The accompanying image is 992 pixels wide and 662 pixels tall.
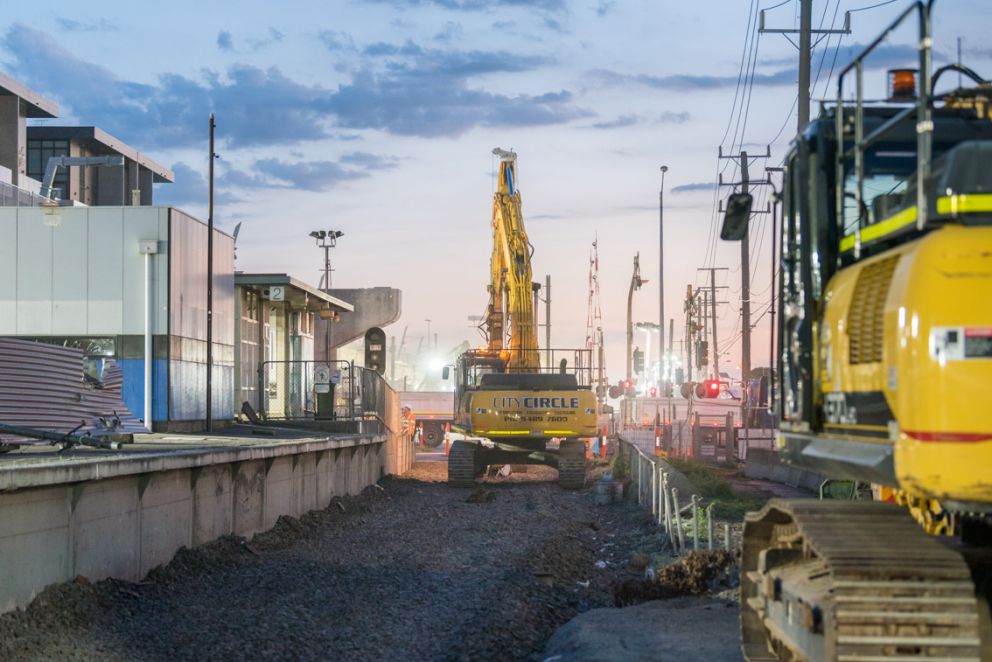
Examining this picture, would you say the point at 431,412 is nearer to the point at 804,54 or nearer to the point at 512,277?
the point at 512,277

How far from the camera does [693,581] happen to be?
522 inches

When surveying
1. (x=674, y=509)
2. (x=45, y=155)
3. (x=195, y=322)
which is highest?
(x=45, y=155)

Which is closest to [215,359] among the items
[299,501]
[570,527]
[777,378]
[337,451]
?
[337,451]

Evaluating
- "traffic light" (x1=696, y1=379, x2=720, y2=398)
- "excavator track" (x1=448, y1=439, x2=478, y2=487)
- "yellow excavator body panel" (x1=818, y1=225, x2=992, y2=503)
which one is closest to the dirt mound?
"yellow excavator body panel" (x1=818, y1=225, x2=992, y2=503)

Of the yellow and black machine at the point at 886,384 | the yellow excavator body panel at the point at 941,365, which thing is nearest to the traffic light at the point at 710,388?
the yellow and black machine at the point at 886,384

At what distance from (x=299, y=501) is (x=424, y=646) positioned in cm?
1148

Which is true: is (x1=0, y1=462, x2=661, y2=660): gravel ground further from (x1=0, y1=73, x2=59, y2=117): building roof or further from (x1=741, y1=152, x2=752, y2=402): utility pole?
(x1=0, y1=73, x2=59, y2=117): building roof

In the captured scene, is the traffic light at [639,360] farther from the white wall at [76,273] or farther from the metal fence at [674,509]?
the white wall at [76,273]

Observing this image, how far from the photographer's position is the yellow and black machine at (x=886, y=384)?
5.26 m

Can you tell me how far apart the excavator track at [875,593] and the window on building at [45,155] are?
56693 millimetres

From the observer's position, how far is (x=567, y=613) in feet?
43.1

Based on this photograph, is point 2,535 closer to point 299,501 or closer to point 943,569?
point 943,569

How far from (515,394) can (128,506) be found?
18256 mm

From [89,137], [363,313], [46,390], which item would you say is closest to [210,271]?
[46,390]
